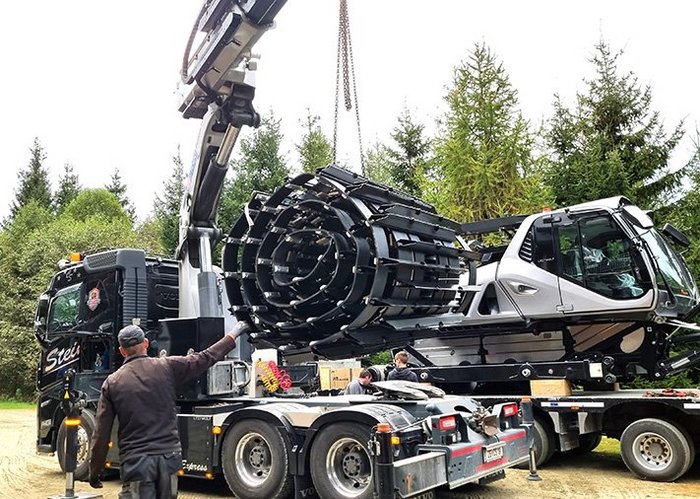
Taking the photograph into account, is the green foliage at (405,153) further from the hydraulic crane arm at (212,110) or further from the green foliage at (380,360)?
the hydraulic crane arm at (212,110)

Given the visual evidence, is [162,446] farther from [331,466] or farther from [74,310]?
[74,310]

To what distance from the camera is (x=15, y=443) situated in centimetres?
1280

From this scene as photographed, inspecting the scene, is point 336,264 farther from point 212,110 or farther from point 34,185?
point 34,185

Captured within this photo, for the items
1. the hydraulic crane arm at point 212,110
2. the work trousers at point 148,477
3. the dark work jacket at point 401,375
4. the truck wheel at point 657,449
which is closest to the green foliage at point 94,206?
the hydraulic crane arm at point 212,110

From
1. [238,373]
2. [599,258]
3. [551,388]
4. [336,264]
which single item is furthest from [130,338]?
[599,258]

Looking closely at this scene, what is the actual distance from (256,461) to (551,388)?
14.0 feet

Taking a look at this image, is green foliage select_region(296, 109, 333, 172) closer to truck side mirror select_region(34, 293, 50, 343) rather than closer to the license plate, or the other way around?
truck side mirror select_region(34, 293, 50, 343)

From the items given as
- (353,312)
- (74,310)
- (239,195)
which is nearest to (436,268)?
(353,312)

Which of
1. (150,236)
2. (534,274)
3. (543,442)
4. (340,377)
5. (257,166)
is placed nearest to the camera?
(543,442)

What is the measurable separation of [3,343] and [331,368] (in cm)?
1832

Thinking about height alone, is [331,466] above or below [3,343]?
below

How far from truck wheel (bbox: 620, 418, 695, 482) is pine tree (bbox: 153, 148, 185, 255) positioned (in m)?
18.7

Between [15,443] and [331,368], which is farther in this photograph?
[15,443]

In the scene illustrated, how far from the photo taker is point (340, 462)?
6480 mm
